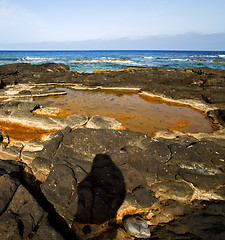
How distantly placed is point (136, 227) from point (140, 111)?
7.63 m

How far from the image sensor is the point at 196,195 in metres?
3.73

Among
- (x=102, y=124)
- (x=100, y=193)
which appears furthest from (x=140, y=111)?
(x=100, y=193)

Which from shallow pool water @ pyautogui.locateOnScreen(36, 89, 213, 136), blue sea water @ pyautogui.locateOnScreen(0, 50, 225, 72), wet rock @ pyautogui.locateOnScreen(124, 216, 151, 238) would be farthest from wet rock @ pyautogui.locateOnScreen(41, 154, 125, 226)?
blue sea water @ pyautogui.locateOnScreen(0, 50, 225, 72)

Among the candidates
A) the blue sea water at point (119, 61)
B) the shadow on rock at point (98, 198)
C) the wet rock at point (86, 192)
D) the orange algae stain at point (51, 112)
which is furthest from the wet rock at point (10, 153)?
the blue sea water at point (119, 61)

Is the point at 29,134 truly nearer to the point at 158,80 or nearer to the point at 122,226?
the point at 122,226

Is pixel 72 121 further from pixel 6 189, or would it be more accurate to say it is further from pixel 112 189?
pixel 112 189

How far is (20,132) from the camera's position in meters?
6.75

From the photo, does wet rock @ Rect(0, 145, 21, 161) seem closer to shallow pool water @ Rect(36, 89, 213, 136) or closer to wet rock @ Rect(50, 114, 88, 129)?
wet rock @ Rect(50, 114, 88, 129)

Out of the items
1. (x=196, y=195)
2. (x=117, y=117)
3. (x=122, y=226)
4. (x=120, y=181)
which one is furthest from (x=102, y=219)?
(x=117, y=117)

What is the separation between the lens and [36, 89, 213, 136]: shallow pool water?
25.7 ft

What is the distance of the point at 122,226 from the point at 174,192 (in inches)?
60.5

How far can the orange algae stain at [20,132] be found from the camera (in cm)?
636

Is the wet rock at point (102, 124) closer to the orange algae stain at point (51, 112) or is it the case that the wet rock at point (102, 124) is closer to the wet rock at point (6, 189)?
the orange algae stain at point (51, 112)

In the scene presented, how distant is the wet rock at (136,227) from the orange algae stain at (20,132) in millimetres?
4872
